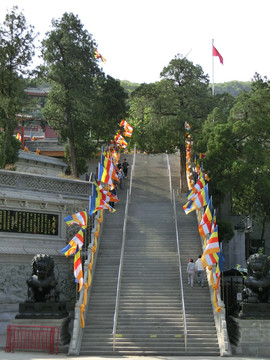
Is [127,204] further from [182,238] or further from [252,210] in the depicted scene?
[252,210]

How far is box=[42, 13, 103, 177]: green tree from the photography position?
29078mm

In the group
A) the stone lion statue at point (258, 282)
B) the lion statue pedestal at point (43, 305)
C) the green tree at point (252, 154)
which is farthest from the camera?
the green tree at point (252, 154)

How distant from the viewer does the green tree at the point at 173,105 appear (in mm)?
29438

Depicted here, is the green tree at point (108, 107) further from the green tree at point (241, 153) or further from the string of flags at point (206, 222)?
the green tree at point (241, 153)

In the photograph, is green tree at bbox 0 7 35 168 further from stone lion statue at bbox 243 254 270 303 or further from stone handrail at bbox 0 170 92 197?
stone lion statue at bbox 243 254 270 303

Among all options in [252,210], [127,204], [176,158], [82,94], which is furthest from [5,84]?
[176,158]

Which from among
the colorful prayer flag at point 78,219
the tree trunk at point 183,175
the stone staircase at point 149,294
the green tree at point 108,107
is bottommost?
the stone staircase at point 149,294

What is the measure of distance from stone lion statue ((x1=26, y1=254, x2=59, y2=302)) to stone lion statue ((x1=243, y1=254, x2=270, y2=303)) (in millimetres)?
6766

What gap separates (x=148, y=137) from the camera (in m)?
30.1

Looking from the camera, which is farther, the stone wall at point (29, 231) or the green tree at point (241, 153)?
the green tree at point (241, 153)

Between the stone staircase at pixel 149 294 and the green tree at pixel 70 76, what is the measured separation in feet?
18.7

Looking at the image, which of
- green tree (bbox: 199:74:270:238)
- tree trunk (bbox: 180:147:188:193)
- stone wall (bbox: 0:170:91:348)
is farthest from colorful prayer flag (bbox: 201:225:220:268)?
tree trunk (bbox: 180:147:188:193)

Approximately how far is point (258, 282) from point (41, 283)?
745 centimetres

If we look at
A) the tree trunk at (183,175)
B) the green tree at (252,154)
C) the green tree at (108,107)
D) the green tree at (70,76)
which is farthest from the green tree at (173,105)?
the green tree at (70,76)
